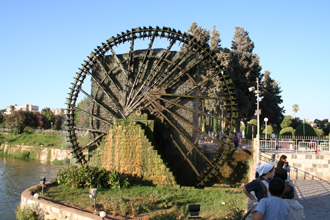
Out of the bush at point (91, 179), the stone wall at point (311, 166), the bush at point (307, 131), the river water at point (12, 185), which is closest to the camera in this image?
the bush at point (91, 179)

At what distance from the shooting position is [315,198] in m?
8.89

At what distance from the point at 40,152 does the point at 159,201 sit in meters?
26.2

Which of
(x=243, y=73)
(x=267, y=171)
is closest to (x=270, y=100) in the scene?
(x=243, y=73)

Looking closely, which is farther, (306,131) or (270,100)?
(270,100)

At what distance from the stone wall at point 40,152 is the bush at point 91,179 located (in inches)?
733

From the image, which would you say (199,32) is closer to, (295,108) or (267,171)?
(267,171)

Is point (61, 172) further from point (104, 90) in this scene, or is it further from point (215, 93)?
point (215, 93)

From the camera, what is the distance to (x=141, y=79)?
13.5m

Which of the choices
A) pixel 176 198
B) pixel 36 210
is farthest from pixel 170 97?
pixel 36 210

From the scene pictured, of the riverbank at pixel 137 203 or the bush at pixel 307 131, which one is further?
the bush at pixel 307 131

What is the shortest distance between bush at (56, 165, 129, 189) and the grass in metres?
0.31

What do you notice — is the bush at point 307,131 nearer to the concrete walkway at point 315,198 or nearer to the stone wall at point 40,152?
the concrete walkway at point 315,198

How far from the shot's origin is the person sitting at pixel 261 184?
358 centimetres

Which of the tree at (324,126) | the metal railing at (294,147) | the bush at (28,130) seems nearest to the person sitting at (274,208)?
the metal railing at (294,147)
